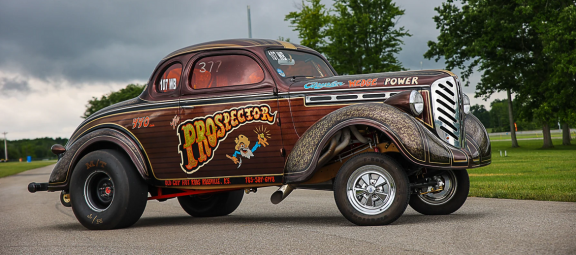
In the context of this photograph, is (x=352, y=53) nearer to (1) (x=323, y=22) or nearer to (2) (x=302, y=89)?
(1) (x=323, y=22)

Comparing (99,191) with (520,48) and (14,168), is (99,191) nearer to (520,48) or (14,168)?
(520,48)

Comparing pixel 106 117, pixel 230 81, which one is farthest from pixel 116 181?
pixel 230 81

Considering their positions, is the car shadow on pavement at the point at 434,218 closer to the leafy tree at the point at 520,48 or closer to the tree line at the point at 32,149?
the leafy tree at the point at 520,48

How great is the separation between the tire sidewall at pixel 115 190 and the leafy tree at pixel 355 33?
24201 millimetres

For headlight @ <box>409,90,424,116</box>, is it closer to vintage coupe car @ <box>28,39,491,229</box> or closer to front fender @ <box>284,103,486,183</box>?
vintage coupe car @ <box>28,39,491,229</box>

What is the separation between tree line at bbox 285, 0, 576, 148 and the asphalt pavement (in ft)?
79.7

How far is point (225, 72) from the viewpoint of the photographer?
7.57 m

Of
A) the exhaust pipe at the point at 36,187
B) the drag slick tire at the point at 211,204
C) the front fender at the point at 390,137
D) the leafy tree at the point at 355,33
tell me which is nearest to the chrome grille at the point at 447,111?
the front fender at the point at 390,137

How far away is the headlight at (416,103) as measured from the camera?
6359 mm

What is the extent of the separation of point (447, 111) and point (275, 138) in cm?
200

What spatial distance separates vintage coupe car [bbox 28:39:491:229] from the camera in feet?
20.6

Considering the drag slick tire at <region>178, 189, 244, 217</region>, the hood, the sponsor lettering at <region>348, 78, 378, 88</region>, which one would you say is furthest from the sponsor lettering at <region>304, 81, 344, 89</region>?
the drag slick tire at <region>178, 189, 244, 217</region>

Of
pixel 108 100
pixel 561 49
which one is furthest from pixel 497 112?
pixel 561 49

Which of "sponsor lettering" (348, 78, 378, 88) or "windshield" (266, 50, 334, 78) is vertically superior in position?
"windshield" (266, 50, 334, 78)
